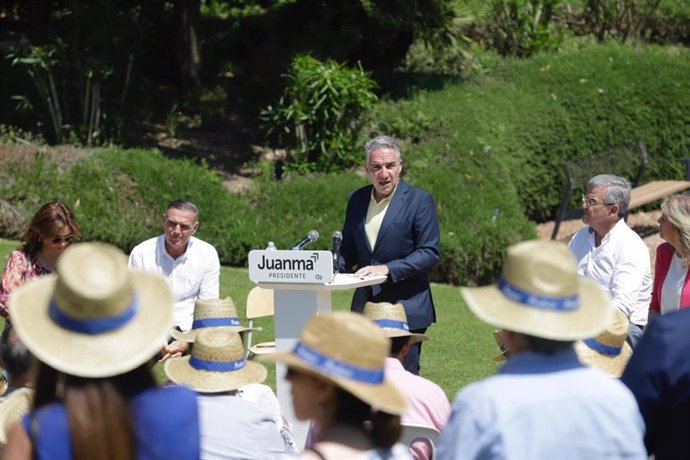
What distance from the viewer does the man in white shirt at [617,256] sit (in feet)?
21.5

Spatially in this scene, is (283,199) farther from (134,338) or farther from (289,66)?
(134,338)

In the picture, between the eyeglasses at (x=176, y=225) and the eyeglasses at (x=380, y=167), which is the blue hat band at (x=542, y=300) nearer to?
the eyeglasses at (x=380, y=167)

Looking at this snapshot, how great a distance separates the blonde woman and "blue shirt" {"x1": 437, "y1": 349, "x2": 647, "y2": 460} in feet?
8.65

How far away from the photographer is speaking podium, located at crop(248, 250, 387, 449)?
253 inches

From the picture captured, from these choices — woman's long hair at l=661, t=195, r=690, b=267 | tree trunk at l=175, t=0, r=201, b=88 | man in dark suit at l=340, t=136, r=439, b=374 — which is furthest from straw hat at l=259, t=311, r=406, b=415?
tree trunk at l=175, t=0, r=201, b=88

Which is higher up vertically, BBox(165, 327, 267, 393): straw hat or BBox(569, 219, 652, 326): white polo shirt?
BBox(165, 327, 267, 393): straw hat

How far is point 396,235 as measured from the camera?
695 centimetres

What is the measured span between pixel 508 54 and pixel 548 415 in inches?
685

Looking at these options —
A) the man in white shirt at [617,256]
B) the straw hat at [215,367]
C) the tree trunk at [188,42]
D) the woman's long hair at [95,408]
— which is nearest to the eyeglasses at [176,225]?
the man in white shirt at [617,256]

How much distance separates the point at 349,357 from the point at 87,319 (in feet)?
2.49

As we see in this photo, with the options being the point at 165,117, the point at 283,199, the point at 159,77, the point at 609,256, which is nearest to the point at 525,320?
the point at 609,256

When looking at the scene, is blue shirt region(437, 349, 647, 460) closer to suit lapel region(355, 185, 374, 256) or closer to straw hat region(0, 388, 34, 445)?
straw hat region(0, 388, 34, 445)

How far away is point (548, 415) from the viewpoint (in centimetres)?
334

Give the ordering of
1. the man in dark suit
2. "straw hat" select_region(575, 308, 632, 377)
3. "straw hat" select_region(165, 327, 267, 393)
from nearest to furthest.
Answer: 1. "straw hat" select_region(165, 327, 267, 393)
2. "straw hat" select_region(575, 308, 632, 377)
3. the man in dark suit
